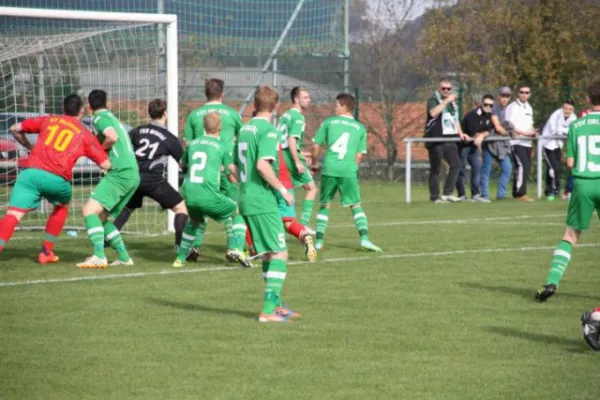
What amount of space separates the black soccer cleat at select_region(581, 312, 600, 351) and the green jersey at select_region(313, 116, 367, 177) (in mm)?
6288

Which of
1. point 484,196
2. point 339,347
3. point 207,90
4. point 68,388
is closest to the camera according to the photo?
point 68,388

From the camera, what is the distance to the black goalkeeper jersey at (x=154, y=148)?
12.9 meters

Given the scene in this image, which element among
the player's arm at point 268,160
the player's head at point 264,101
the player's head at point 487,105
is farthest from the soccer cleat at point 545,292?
the player's head at point 487,105

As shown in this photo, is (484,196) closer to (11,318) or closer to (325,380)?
(11,318)

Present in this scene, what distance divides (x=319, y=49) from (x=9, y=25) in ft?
29.4

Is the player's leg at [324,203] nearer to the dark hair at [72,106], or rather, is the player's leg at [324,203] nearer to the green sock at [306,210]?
the green sock at [306,210]

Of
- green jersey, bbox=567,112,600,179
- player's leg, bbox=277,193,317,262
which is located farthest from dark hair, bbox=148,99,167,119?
green jersey, bbox=567,112,600,179

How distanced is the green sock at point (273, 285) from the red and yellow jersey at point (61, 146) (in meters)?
3.67

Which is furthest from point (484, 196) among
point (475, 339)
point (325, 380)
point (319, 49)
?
point (325, 380)

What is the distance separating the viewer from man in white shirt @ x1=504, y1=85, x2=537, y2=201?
21594 millimetres

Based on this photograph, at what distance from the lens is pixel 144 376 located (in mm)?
6805

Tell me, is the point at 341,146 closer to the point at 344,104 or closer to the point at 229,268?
the point at 344,104

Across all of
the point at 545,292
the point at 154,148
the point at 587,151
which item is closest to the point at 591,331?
the point at 545,292

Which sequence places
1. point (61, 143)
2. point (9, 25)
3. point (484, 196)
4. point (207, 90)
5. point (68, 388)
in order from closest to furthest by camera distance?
point (68, 388)
point (61, 143)
point (207, 90)
point (9, 25)
point (484, 196)
